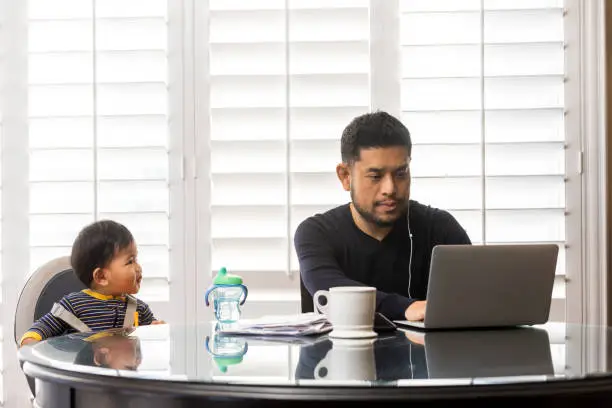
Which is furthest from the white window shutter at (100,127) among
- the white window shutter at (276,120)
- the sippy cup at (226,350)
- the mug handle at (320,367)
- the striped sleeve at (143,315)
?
the mug handle at (320,367)

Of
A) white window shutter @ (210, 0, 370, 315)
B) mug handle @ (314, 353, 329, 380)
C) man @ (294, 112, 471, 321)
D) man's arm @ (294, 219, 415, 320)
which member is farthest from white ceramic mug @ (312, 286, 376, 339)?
white window shutter @ (210, 0, 370, 315)

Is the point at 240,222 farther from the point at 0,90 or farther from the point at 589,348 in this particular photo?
the point at 589,348

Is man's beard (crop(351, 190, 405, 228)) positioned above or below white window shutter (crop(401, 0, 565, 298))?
below

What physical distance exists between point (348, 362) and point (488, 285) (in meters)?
0.54

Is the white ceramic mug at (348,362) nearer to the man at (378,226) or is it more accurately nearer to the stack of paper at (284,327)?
the stack of paper at (284,327)

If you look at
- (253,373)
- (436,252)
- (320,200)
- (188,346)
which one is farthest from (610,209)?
(253,373)

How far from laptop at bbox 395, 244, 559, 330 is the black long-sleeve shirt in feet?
1.91

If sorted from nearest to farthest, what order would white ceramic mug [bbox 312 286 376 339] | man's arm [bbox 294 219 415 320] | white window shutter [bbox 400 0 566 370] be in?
white ceramic mug [bbox 312 286 376 339], man's arm [bbox 294 219 415 320], white window shutter [bbox 400 0 566 370]

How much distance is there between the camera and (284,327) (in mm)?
1878

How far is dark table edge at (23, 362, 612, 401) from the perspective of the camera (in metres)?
1.19

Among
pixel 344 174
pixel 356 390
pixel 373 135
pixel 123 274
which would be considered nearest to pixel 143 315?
pixel 123 274

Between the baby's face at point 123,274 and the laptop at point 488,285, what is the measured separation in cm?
91

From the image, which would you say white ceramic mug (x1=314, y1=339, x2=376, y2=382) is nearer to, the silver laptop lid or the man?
the silver laptop lid

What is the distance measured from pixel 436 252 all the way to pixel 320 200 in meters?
1.25
